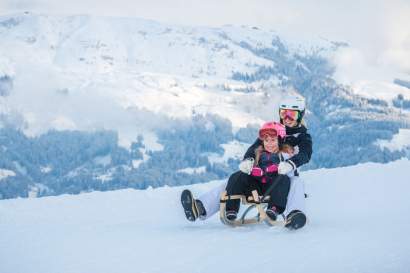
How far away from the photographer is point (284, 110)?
9039mm

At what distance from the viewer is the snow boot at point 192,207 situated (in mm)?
8359

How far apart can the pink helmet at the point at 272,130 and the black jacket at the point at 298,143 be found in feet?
0.74

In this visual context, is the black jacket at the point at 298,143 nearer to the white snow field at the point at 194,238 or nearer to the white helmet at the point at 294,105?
the white helmet at the point at 294,105

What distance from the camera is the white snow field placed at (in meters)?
5.79

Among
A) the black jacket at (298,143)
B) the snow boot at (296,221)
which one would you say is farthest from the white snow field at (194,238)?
the black jacket at (298,143)

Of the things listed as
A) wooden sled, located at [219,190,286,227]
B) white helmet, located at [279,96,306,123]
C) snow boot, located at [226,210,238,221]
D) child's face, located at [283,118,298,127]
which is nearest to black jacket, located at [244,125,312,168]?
child's face, located at [283,118,298,127]

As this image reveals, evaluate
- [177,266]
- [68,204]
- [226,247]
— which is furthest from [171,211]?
[177,266]

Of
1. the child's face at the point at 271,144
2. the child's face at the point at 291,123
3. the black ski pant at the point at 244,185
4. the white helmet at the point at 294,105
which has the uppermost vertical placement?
the white helmet at the point at 294,105

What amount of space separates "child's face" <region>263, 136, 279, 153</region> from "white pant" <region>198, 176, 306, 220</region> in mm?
497

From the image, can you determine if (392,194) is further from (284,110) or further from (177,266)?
(177,266)

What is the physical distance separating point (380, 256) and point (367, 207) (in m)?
4.55

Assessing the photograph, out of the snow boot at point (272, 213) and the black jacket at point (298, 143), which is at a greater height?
the black jacket at point (298, 143)

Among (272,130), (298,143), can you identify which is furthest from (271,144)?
(298,143)

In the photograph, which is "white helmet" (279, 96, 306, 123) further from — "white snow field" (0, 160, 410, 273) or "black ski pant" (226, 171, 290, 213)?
"white snow field" (0, 160, 410, 273)
